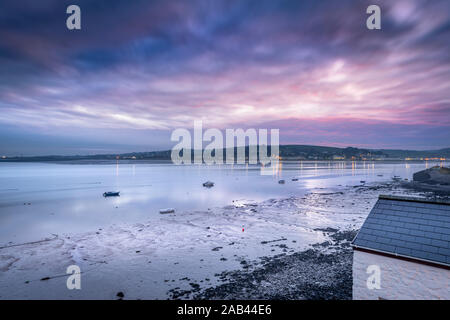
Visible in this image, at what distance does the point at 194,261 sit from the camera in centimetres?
1470

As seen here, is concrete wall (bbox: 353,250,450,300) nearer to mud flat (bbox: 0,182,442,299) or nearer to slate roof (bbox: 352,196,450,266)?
slate roof (bbox: 352,196,450,266)

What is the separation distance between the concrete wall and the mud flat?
221 centimetres

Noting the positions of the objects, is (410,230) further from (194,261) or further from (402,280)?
(194,261)

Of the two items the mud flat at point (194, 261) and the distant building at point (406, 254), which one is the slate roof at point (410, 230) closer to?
the distant building at point (406, 254)

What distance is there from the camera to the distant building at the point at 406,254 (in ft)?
26.3

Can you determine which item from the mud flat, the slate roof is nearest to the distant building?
the slate roof

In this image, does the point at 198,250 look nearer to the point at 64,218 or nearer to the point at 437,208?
the point at 437,208

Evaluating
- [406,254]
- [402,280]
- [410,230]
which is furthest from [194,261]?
[410,230]

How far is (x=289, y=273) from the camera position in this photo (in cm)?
1249

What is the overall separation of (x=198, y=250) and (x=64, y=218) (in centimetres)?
1947

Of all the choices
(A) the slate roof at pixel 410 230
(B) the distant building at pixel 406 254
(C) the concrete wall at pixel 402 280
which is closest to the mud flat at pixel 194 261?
(C) the concrete wall at pixel 402 280

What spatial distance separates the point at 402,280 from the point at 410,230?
6.47ft

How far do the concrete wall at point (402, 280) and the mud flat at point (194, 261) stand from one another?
2213 mm

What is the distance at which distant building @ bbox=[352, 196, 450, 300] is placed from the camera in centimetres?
803
